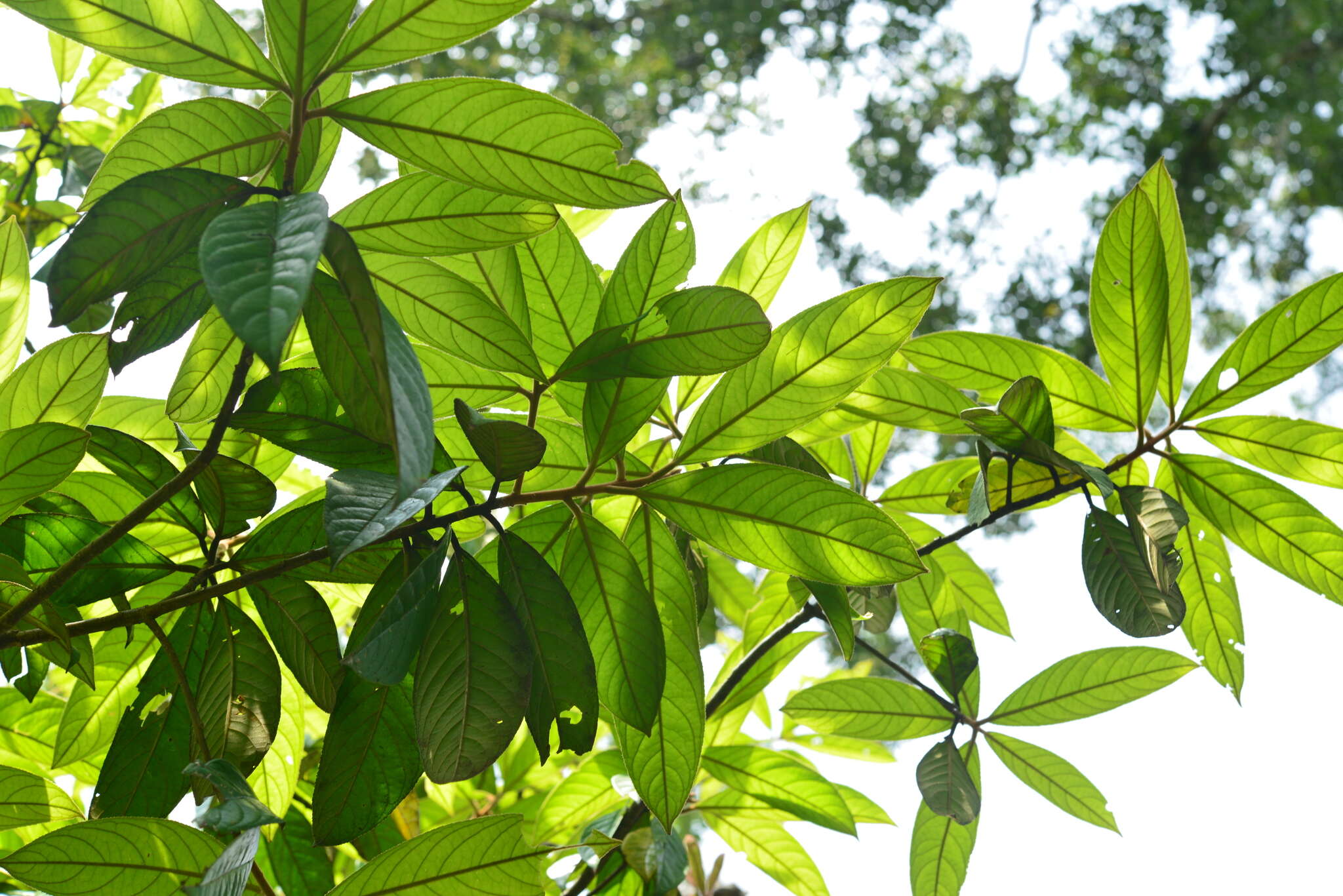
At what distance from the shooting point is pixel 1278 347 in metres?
0.67

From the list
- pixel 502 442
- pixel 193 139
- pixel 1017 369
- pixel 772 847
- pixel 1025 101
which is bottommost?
pixel 772 847

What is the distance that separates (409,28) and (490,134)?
60mm

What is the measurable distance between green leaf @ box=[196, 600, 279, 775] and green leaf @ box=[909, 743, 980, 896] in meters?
0.51

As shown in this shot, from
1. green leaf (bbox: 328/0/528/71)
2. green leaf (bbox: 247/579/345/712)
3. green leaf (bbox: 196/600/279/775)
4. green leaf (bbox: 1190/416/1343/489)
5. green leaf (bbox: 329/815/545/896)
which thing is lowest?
green leaf (bbox: 329/815/545/896)

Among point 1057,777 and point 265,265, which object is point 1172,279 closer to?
point 1057,777

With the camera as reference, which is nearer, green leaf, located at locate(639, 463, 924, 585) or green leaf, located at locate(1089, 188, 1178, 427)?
green leaf, located at locate(639, 463, 924, 585)

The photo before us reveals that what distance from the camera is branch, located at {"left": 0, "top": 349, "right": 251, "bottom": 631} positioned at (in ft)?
1.41

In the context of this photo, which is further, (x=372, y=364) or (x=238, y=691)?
(x=238, y=691)

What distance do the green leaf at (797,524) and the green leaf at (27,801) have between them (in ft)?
1.32

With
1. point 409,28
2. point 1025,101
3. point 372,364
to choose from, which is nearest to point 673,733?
point 372,364

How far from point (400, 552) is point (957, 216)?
19.5 feet

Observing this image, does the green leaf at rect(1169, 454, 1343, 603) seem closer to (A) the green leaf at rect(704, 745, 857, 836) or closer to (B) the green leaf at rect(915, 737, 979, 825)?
(B) the green leaf at rect(915, 737, 979, 825)

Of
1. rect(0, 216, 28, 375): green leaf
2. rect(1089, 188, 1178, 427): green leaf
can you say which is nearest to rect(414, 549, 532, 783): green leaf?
rect(0, 216, 28, 375): green leaf

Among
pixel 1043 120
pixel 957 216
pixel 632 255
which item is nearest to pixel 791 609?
pixel 632 255
